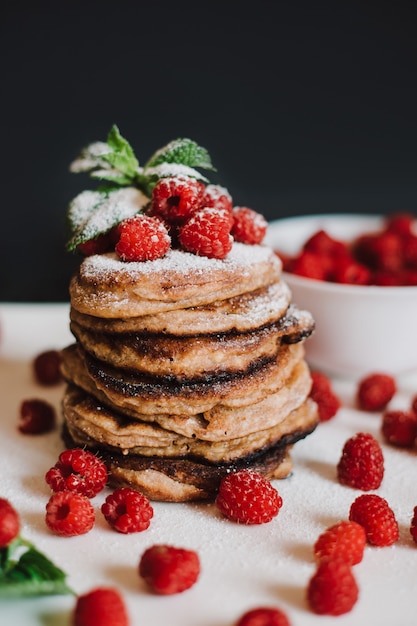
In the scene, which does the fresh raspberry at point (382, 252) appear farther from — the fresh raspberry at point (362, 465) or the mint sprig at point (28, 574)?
the mint sprig at point (28, 574)

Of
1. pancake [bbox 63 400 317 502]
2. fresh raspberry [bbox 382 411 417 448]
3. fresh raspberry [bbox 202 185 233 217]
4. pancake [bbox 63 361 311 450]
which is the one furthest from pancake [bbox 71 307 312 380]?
fresh raspberry [bbox 382 411 417 448]

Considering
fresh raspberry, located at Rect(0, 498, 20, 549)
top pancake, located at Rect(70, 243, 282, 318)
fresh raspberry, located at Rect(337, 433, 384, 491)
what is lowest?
fresh raspberry, located at Rect(337, 433, 384, 491)

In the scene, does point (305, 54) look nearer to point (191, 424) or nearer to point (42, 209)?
point (42, 209)

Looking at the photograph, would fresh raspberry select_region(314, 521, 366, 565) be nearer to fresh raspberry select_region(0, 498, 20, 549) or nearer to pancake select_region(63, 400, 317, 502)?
pancake select_region(63, 400, 317, 502)

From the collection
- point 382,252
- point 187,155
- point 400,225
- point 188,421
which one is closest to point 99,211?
point 187,155

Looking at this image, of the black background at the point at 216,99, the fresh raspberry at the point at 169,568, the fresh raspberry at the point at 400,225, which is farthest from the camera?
the black background at the point at 216,99

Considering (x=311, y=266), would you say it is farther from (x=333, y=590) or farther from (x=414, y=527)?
(x=333, y=590)

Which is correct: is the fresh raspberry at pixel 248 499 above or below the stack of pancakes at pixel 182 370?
below

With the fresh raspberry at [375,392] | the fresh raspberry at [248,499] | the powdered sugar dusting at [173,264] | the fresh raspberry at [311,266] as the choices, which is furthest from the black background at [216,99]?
the fresh raspberry at [248,499]
